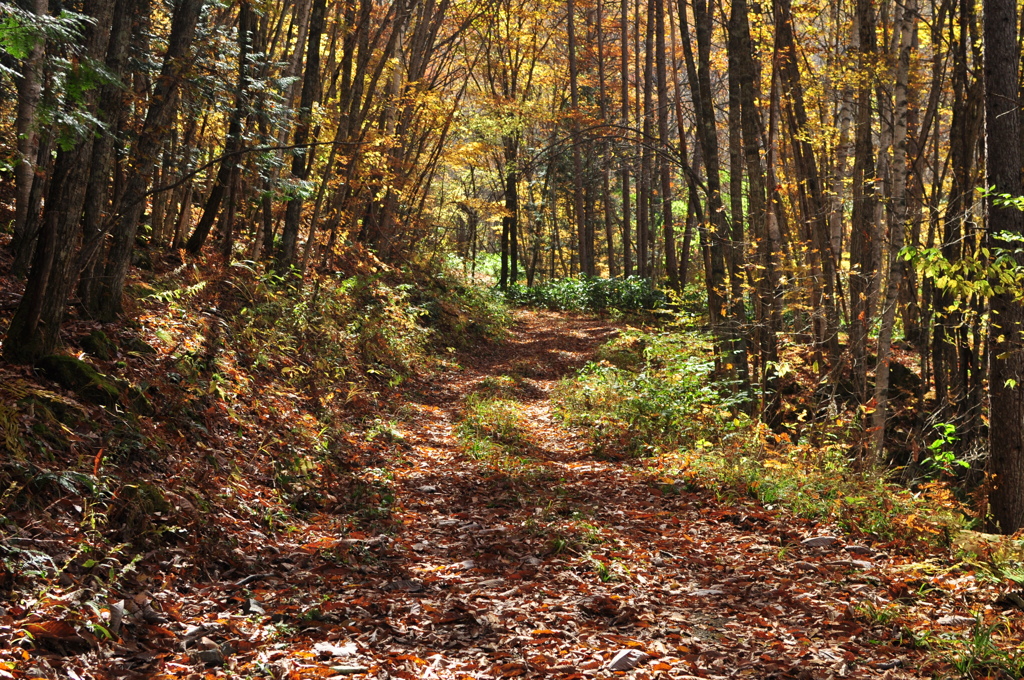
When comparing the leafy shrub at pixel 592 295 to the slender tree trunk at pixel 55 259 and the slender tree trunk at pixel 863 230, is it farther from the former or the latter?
the slender tree trunk at pixel 55 259

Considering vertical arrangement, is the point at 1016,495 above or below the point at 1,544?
below

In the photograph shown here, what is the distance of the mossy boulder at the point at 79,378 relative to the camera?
5.02 metres

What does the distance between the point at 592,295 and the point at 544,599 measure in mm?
19755

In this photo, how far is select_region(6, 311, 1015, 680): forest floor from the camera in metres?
3.39

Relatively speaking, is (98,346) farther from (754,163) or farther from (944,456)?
(754,163)

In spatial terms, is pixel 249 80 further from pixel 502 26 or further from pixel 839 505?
pixel 502 26

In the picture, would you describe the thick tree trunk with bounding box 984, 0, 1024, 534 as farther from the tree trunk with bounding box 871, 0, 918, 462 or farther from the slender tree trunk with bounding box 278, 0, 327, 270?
the slender tree trunk with bounding box 278, 0, 327, 270

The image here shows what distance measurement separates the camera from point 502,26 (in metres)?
24.2

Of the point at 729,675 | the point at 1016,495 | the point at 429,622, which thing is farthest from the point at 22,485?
the point at 1016,495

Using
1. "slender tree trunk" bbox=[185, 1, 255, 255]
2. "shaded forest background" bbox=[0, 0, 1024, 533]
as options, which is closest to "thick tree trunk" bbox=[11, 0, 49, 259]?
"shaded forest background" bbox=[0, 0, 1024, 533]

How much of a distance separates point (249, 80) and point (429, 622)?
21.5 feet

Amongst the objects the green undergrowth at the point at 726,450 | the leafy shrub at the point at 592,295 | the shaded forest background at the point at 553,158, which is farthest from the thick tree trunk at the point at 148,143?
the leafy shrub at the point at 592,295

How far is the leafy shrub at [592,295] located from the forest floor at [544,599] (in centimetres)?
1556

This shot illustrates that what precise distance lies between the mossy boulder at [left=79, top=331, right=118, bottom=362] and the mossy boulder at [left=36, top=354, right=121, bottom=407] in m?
0.47
